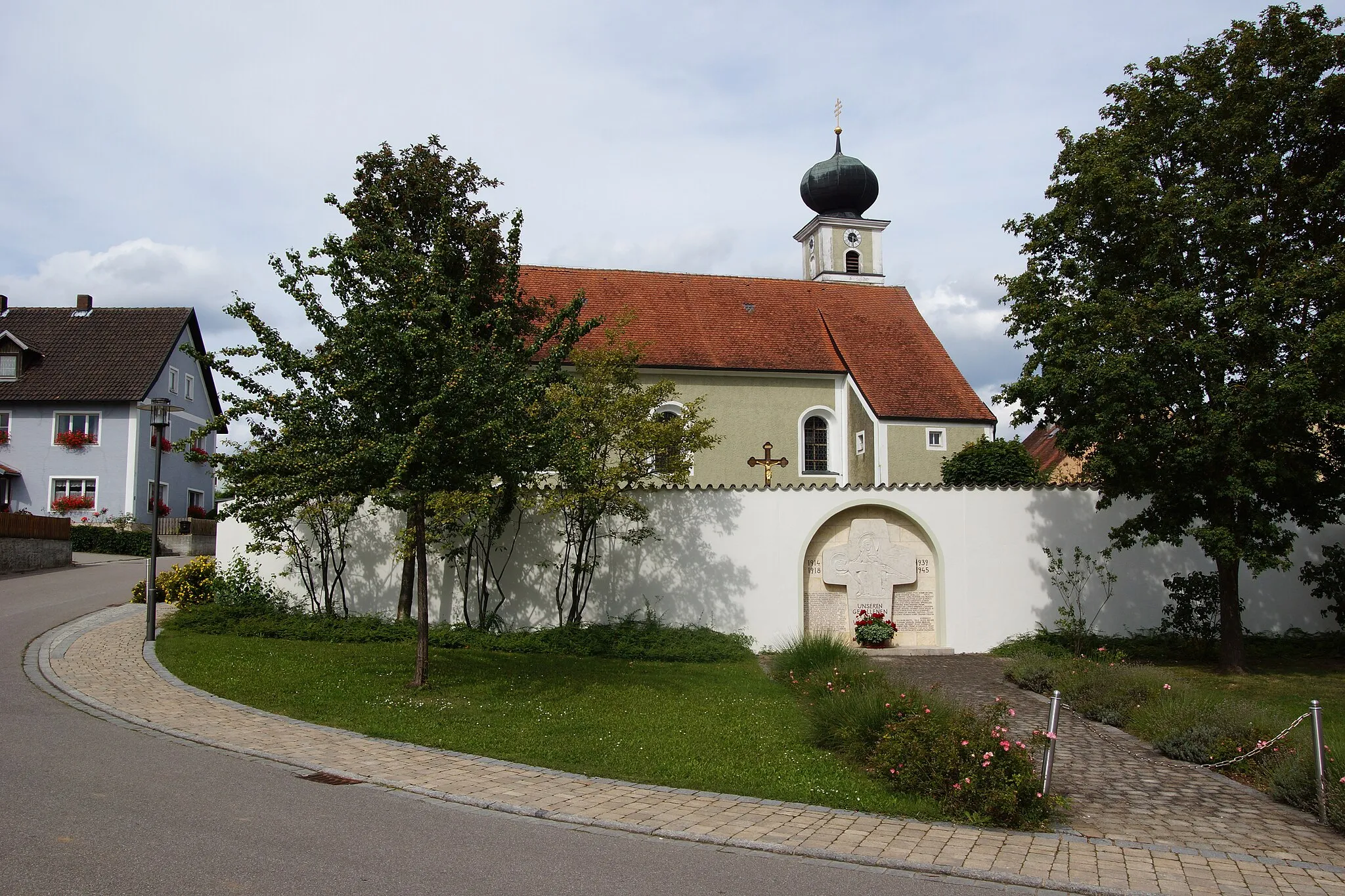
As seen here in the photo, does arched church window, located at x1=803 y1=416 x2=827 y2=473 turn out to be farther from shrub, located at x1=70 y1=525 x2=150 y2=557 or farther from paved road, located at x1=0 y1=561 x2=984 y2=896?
paved road, located at x1=0 y1=561 x2=984 y2=896

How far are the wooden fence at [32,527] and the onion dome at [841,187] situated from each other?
99.5 ft

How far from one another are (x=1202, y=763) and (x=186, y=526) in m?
34.0

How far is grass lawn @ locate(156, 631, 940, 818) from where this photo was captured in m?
8.46

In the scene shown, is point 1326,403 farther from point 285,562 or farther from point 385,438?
point 285,562

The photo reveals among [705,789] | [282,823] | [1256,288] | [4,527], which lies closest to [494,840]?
[282,823]

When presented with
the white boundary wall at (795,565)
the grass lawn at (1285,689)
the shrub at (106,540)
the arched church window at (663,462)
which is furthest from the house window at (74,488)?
the grass lawn at (1285,689)

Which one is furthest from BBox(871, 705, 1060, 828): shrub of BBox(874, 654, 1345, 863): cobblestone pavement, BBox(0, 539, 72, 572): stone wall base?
BBox(0, 539, 72, 572): stone wall base

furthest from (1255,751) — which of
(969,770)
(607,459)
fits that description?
(607,459)

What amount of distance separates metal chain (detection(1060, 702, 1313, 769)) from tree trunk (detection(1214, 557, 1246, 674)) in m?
5.14

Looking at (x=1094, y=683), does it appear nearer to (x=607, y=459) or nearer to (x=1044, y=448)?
(x=607, y=459)

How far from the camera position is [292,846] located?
620 cm

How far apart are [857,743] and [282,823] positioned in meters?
4.77

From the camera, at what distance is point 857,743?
895 cm

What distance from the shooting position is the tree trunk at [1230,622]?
15.4 metres
